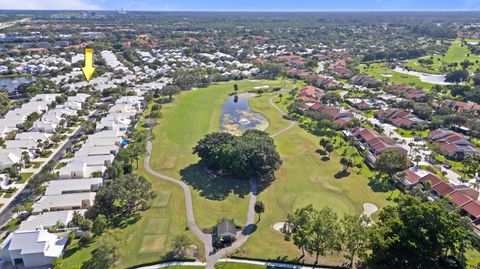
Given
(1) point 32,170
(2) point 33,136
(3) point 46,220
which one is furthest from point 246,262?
(2) point 33,136

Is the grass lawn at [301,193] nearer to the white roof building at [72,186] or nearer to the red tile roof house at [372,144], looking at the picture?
the red tile roof house at [372,144]

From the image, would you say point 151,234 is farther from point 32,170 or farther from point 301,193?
point 32,170

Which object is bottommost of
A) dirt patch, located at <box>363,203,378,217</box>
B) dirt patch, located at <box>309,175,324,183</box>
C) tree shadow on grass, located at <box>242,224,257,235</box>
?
tree shadow on grass, located at <box>242,224,257,235</box>

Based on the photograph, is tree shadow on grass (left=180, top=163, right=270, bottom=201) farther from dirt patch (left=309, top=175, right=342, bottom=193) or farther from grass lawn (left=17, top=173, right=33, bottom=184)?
grass lawn (left=17, top=173, right=33, bottom=184)

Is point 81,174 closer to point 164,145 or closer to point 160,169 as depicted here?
point 160,169

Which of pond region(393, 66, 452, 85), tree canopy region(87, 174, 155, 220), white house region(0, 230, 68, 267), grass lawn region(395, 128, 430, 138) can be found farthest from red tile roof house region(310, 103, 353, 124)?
white house region(0, 230, 68, 267)

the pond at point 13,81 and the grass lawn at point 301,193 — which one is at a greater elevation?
the pond at point 13,81

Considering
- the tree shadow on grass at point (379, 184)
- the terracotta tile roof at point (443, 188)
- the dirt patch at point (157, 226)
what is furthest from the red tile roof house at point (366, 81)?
the dirt patch at point (157, 226)
